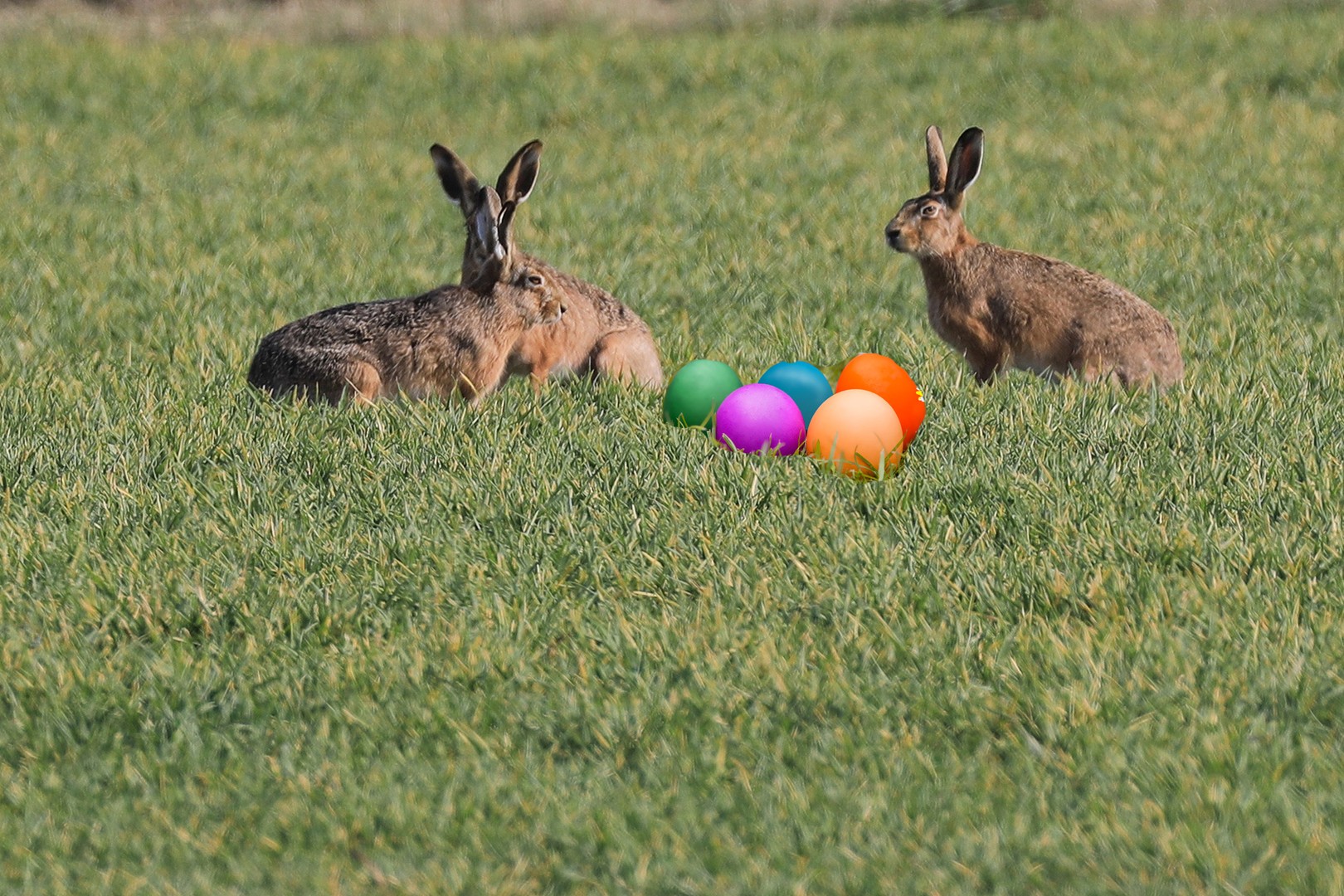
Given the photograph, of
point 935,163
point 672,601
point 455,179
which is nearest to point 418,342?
point 455,179

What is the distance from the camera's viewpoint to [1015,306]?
245 inches

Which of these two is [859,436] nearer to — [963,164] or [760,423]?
[760,423]

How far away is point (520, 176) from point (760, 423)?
1543mm

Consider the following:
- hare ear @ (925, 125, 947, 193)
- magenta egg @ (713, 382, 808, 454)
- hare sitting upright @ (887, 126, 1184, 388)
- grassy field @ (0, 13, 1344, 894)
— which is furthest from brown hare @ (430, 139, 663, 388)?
hare ear @ (925, 125, 947, 193)

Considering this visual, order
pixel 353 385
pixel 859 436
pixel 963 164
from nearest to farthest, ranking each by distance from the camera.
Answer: pixel 859 436 < pixel 353 385 < pixel 963 164

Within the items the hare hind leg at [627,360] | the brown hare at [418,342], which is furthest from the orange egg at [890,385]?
the brown hare at [418,342]

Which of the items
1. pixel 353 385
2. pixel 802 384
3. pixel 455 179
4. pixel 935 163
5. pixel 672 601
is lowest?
pixel 672 601

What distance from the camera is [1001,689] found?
12.3 feet

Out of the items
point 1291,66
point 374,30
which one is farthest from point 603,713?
point 374,30

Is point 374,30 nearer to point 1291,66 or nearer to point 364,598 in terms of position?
point 1291,66

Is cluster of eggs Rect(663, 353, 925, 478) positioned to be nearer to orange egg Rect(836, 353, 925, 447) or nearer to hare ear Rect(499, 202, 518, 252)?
orange egg Rect(836, 353, 925, 447)

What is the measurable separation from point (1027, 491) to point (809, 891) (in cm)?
207

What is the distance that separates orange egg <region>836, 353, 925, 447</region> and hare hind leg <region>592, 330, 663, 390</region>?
2.81 feet

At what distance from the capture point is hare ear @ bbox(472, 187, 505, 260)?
589 centimetres
